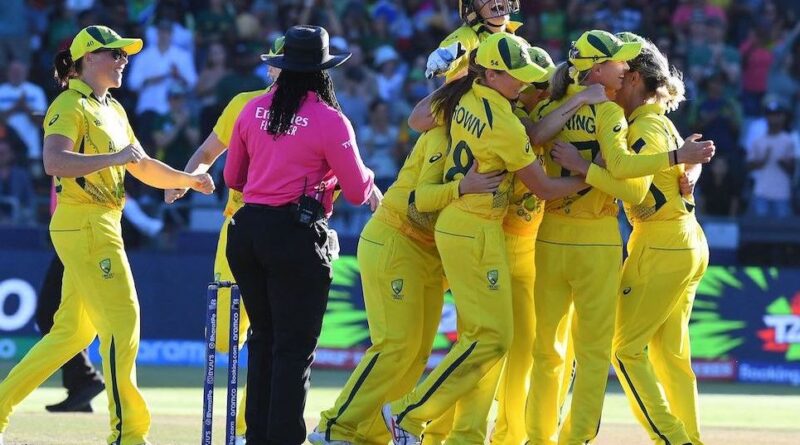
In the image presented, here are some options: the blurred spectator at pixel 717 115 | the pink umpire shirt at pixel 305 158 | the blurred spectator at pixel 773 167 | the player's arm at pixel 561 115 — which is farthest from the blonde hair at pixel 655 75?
the blurred spectator at pixel 717 115

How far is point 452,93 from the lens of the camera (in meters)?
7.55

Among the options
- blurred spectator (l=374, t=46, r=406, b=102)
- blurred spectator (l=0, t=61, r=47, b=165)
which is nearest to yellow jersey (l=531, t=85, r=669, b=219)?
blurred spectator (l=374, t=46, r=406, b=102)

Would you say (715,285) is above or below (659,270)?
below

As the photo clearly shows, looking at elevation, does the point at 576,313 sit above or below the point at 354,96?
below

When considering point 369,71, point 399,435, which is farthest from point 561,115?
point 369,71

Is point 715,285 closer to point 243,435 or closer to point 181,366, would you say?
point 181,366

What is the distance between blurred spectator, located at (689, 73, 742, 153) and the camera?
633 inches

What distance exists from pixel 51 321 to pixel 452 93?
408 centimetres

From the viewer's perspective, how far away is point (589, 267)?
7.29 m

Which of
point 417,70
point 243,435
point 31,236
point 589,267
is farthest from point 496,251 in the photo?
point 417,70

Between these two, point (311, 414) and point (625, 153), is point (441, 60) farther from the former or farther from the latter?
point (311, 414)

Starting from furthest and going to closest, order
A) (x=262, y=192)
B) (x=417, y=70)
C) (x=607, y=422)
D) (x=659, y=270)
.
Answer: (x=417, y=70) < (x=607, y=422) < (x=659, y=270) < (x=262, y=192)

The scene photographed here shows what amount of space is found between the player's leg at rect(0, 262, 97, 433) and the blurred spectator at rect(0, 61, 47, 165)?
26.5 feet

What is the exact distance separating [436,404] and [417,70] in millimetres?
10289
